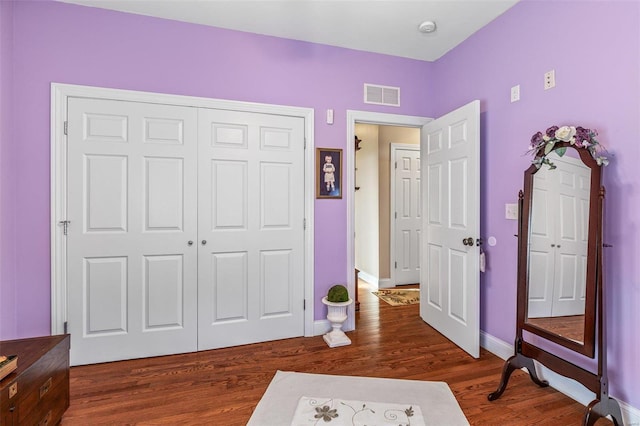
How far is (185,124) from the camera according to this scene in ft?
8.38

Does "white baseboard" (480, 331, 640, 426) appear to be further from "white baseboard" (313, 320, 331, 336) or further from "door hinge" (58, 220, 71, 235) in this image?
"door hinge" (58, 220, 71, 235)

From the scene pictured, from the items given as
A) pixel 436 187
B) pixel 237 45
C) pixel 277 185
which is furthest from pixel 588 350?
pixel 237 45

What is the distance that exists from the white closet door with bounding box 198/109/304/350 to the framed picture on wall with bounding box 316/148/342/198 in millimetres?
161

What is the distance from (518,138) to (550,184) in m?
0.57

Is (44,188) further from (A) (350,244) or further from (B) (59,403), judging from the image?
(A) (350,244)

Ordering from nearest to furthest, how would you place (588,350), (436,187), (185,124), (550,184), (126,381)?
(588,350)
(550,184)
(126,381)
(185,124)
(436,187)

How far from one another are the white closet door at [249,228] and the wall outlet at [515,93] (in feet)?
5.54

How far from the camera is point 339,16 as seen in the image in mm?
2496

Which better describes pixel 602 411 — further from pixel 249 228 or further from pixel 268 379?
pixel 249 228

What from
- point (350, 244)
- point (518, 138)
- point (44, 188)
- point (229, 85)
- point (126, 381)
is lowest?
point (126, 381)

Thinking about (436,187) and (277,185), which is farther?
(436,187)

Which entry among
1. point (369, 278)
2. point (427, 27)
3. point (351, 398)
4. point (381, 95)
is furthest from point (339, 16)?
point (369, 278)

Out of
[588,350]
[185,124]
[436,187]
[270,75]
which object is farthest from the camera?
[436,187]

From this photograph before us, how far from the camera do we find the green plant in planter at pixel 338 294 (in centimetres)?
279
